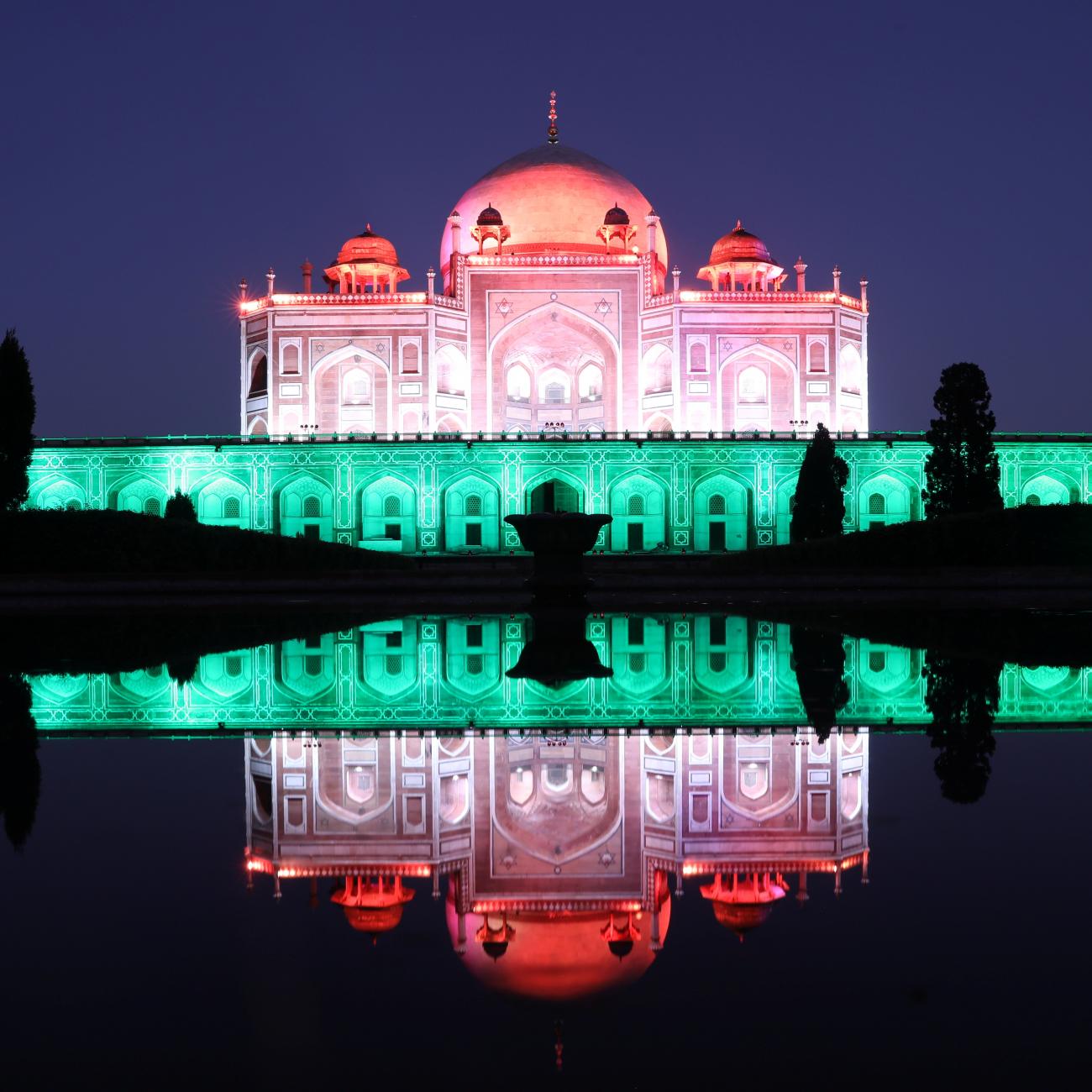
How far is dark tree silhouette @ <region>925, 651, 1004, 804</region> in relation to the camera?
10.2 feet

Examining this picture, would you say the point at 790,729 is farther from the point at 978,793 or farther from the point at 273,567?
the point at 273,567

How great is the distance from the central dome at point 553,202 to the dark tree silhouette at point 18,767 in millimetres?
28804

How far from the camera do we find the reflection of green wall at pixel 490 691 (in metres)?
4.29

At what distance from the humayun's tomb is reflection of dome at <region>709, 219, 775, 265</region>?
54 millimetres

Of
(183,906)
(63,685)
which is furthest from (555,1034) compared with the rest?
(63,685)

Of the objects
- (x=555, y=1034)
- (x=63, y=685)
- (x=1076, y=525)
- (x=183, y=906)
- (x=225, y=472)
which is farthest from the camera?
(x=225, y=472)

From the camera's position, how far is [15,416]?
1916 cm

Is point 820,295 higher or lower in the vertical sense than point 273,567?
higher

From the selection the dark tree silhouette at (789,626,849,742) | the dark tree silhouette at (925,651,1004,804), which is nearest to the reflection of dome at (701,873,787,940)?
the dark tree silhouette at (925,651,1004,804)

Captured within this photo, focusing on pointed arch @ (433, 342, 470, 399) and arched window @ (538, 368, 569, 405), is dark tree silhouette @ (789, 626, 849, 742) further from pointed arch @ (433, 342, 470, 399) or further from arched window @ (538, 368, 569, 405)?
arched window @ (538, 368, 569, 405)

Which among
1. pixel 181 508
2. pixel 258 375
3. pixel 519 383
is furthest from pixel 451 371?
pixel 181 508

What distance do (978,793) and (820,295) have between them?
28.9 m

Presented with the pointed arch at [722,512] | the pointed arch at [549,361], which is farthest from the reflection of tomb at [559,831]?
the pointed arch at [549,361]

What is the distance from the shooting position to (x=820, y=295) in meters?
30.4
